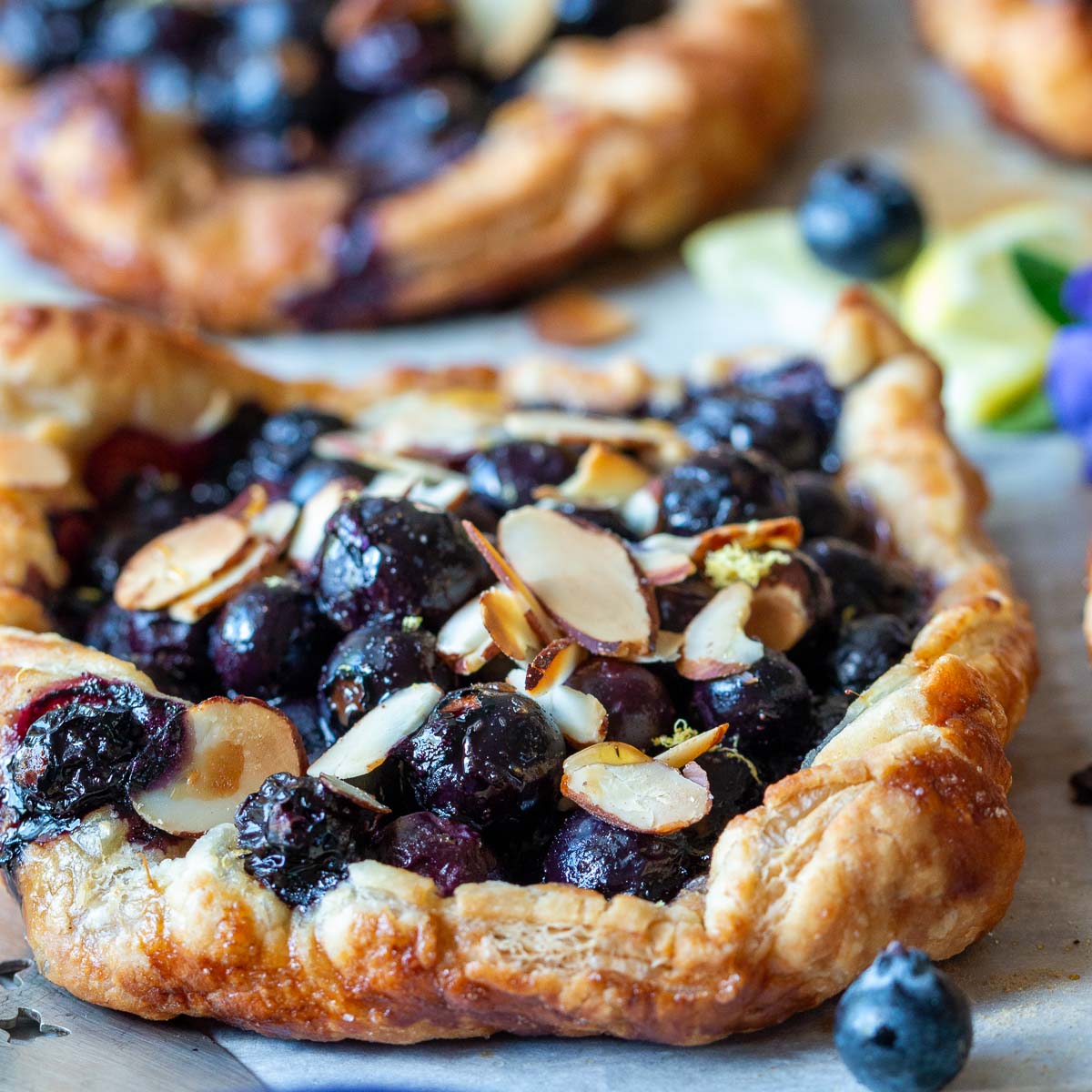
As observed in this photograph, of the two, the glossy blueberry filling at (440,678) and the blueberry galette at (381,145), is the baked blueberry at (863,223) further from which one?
the glossy blueberry filling at (440,678)

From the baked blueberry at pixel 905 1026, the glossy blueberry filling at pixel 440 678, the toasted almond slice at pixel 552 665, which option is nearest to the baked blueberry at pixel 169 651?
the glossy blueberry filling at pixel 440 678

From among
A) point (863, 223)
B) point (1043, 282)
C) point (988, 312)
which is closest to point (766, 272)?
point (863, 223)

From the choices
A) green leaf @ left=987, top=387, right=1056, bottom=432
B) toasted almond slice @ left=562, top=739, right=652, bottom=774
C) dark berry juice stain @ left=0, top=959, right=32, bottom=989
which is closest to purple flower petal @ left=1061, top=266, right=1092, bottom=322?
green leaf @ left=987, top=387, right=1056, bottom=432

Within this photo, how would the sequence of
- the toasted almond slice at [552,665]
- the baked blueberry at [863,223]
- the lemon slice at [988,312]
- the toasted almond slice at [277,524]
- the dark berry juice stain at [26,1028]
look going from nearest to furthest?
the dark berry juice stain at [26,1028], the toasted almond slice at [552,665], the toasted almond slice at [277,524], the lemon slice at [988,312], the baked blueberry at [863,223]

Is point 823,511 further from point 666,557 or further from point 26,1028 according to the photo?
point 26,1028

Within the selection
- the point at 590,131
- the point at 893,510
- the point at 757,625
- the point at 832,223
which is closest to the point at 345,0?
the point at 590,131
